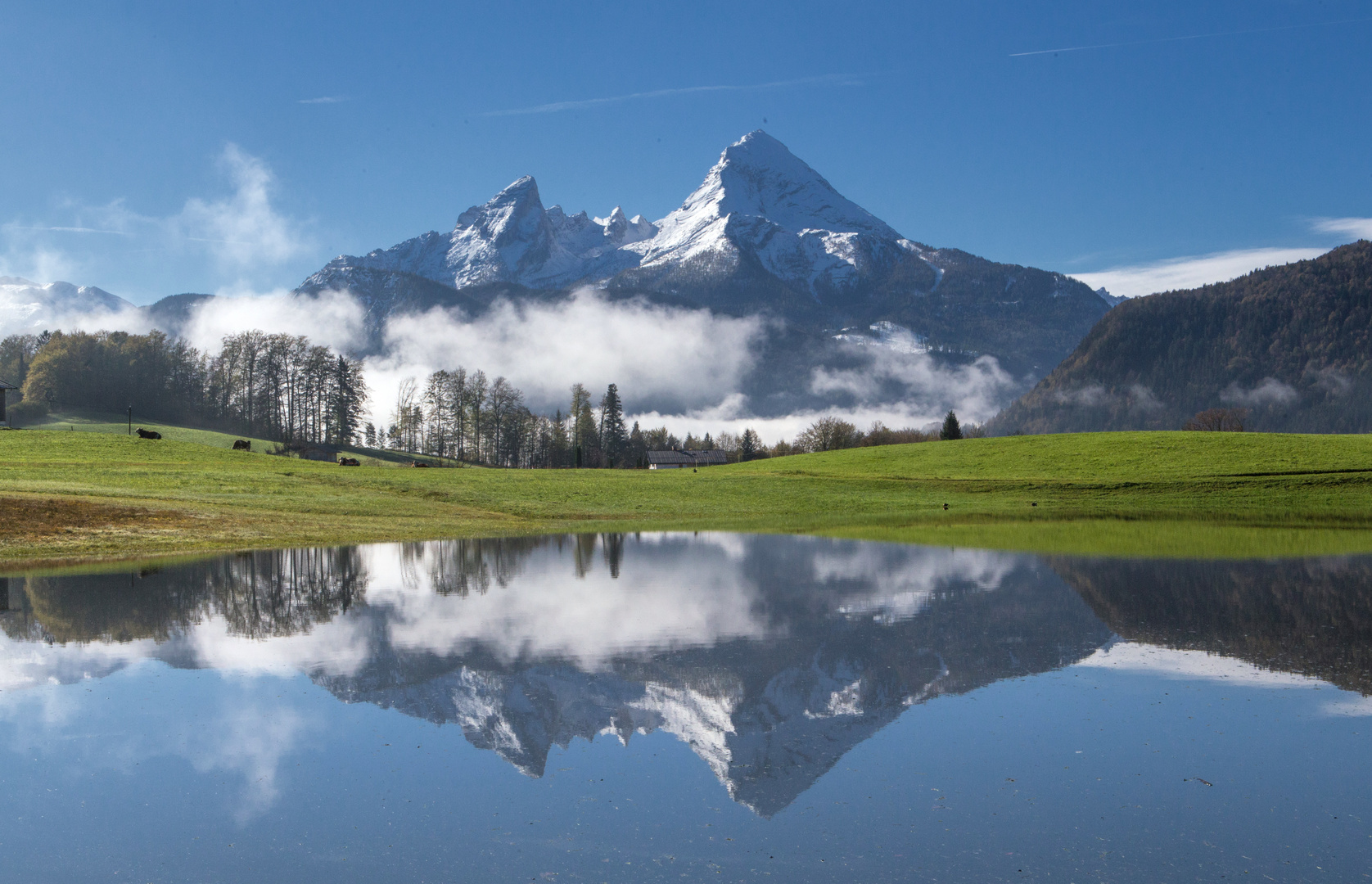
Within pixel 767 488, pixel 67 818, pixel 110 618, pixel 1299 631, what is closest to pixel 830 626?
pixel 1299 631

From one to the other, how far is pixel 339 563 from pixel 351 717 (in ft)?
58.4

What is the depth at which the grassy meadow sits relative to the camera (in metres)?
32.2

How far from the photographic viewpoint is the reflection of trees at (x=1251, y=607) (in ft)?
43.0

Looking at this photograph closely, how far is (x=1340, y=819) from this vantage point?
7.38m

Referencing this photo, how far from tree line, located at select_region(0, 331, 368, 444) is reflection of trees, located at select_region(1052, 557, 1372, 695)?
11983cm

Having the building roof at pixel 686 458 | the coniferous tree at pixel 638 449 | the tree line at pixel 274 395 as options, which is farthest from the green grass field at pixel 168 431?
the building roof at pixel 686 458

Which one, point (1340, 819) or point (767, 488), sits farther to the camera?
point (767, 488)

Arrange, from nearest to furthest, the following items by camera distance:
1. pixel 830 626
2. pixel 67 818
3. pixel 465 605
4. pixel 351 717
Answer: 1. pixel 67 818
2. pixel 351 717
3. pixel 830 626
4. pixel 465 605

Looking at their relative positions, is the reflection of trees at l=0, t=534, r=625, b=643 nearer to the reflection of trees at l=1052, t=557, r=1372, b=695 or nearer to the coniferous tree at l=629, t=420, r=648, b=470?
the reflection of trees at l=1052, t=557, r=1372, b=695

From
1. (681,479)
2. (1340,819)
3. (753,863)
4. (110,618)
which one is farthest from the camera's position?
(681,479)

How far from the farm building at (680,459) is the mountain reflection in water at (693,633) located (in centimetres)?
13345

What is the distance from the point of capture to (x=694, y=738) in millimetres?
9727

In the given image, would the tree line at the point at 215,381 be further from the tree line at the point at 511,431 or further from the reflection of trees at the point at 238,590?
the reflection of trees at the point at 238,590

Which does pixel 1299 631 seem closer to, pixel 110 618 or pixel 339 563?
pixel 110 618
